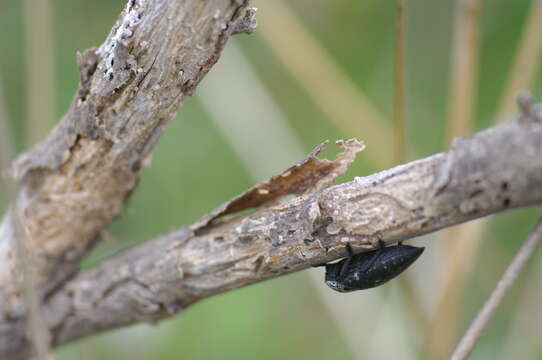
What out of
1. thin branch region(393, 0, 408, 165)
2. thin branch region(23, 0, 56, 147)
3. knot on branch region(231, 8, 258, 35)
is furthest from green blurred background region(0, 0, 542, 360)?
knot on branch region(231, 8, 258, 35)

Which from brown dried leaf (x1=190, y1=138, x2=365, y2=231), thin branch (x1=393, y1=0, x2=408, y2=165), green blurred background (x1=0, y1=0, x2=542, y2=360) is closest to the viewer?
brown dried leaf (x1=190, y1=138, x2=365, y2=231)

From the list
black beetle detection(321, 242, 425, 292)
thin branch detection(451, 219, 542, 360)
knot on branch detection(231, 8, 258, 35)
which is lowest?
thin branch detection(451, 219, 542, 360)

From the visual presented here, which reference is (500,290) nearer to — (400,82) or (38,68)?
(400,82)

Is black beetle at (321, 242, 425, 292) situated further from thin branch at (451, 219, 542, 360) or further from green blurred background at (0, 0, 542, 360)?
green blurred background at (0, 0, 542, 360)

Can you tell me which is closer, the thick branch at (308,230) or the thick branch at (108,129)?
the thick branch at (308,230)

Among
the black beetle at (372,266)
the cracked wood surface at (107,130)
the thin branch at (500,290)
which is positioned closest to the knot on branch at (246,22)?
the cracked wood surface at (107,130)

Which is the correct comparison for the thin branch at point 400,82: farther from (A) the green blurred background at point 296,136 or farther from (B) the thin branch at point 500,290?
(B) the thin branch at point 500,290
